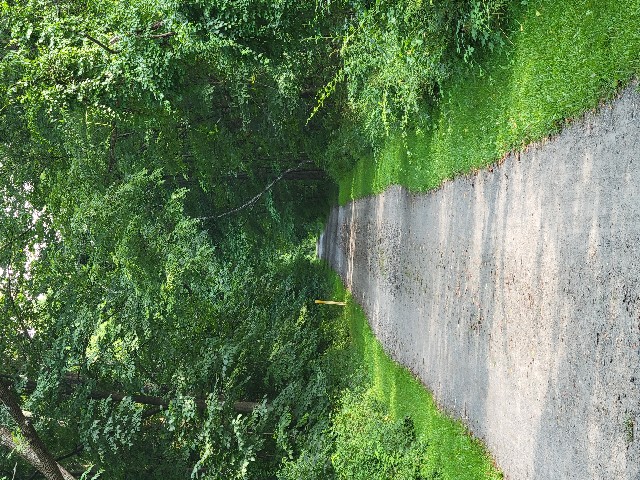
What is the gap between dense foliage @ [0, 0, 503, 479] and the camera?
31.7 ft

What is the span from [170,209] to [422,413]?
23.6 feet

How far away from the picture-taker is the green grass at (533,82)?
18.3ft

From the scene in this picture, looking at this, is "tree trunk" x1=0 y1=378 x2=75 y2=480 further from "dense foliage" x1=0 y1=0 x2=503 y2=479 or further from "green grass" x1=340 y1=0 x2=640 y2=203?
"green grass" x1=340 y1=0 x2=640 y2=203

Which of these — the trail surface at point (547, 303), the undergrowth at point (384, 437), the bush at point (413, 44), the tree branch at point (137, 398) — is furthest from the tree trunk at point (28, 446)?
the bush at point (413, 44)

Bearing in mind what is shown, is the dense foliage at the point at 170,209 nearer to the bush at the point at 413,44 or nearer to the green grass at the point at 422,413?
the bush at the point at 413,44

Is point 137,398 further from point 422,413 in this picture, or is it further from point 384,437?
point 422,413

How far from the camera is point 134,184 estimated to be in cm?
1319

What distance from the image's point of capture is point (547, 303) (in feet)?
20.9

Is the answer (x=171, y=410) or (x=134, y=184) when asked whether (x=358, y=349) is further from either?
(x=134, y=184)

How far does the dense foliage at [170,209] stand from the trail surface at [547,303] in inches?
71.5

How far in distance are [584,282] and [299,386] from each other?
9.63 metres

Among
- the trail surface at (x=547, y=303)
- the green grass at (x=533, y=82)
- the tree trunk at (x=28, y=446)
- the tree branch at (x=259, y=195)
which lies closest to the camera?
the trail surface at (x=547, y=303)

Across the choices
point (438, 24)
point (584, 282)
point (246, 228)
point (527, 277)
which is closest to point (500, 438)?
point (527, 277)

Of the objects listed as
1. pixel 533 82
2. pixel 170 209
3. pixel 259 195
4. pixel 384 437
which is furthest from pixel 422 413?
pixel 259 195
